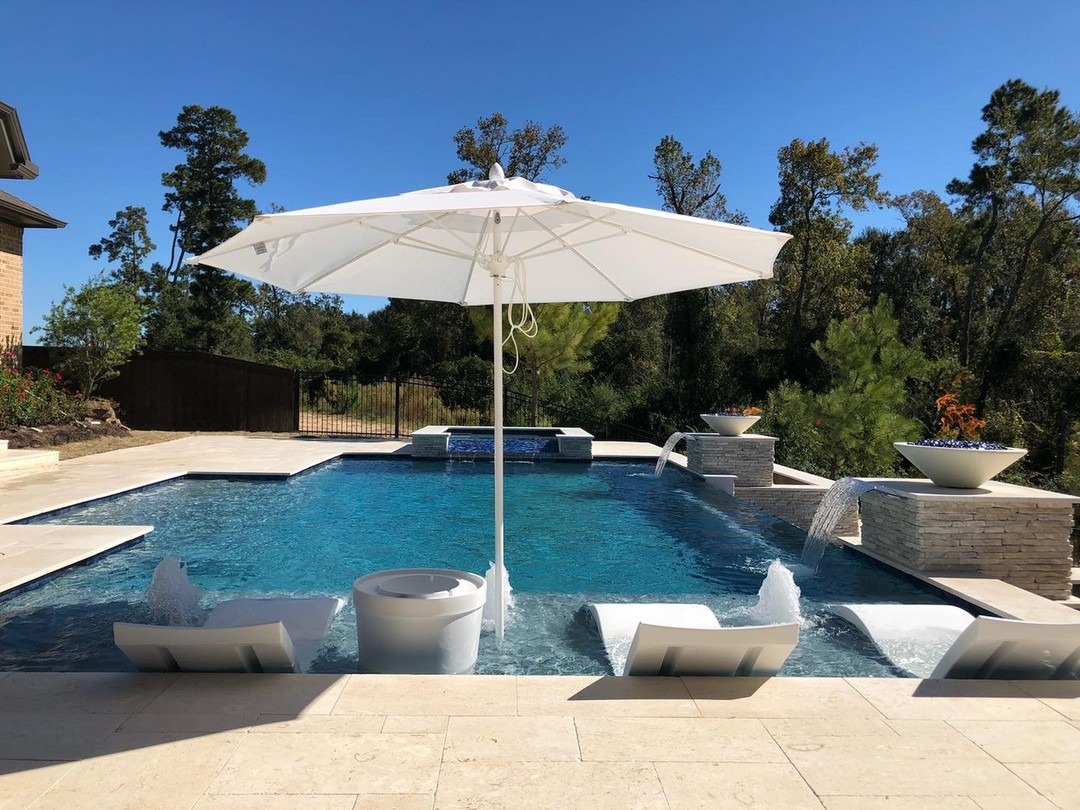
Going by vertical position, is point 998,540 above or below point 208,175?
below

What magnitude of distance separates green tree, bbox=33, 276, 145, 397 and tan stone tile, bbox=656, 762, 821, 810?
15248 millimetres

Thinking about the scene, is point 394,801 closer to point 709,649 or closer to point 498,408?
point 709,649

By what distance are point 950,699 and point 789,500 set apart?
6566 mm

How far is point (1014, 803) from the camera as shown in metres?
2.28

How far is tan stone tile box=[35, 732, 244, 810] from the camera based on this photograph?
2.23 m

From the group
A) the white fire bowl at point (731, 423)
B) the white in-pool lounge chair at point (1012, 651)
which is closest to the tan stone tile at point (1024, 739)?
the white in-pool lounge chair at point (1012, 651)

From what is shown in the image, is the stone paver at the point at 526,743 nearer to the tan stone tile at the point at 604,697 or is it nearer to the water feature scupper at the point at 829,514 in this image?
the tan stone tile at the point at 604,697

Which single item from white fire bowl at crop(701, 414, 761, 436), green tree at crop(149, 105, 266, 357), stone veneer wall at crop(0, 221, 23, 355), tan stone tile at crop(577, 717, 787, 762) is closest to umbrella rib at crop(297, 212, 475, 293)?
tan stone tile at crop(577, 717, 787, 762)

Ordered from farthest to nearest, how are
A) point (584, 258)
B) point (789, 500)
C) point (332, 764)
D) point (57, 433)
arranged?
point (57, 433) < point (789, 500) < point (584, 258) < point (332, 764)

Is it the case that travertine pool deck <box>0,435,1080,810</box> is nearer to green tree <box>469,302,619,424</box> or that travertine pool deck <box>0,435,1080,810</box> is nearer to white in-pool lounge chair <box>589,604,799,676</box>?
white in-pool lounge chair <box>589,604,799,676</box>

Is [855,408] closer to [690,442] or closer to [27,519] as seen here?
[690,442]

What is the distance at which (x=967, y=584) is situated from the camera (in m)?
5.02

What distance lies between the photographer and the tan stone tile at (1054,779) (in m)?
2.31

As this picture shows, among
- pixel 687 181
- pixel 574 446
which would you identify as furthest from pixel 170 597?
pixel 687 181
